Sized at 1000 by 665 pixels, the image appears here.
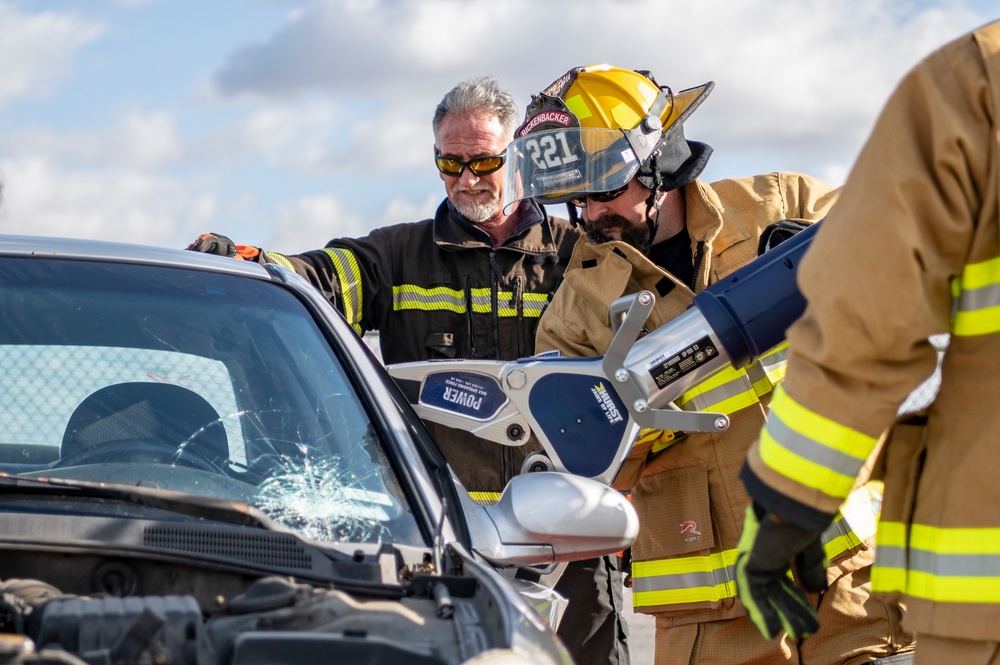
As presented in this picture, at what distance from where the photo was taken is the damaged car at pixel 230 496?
68.5 inches

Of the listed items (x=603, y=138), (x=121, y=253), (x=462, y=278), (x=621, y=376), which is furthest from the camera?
(x=462, y=278)

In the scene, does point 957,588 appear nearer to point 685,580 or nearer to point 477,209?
point 685,580

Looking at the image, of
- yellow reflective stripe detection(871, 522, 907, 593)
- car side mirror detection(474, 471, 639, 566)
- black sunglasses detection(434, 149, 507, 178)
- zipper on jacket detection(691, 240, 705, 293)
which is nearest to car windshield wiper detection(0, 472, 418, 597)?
car side mirror detection(474, 471, 639, 566)

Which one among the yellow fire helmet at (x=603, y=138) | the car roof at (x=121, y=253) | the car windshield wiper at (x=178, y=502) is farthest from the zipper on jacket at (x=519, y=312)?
the car windshield wiper at (x=178, y=502)

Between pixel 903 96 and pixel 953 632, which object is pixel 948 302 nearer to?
pixel 903 96

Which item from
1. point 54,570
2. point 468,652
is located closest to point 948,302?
point 468,652

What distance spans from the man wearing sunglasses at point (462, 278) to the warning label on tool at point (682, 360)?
147 centimetres

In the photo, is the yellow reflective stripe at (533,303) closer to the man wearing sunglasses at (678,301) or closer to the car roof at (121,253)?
the man wearing sunglasses at (678,301)

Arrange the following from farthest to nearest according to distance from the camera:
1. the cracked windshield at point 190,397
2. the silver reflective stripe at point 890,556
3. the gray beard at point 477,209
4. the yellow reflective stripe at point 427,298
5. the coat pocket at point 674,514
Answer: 1. the gray beard at point 477,209
2. the yellow reflective stripe at point 427,298
3. the coat pocket at point 674,514
4. the cracked windshield at point 190,397
5. the silver reflective stripe at point 890,556

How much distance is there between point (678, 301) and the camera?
331cm

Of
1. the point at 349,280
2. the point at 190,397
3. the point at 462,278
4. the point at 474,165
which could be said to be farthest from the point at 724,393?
the point at 474,165

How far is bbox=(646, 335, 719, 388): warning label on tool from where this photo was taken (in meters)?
2.78

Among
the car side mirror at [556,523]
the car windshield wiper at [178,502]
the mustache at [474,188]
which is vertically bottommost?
the car side mirror at [556,523]

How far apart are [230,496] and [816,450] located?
106 centimetres
